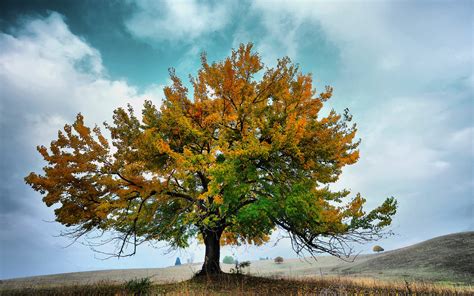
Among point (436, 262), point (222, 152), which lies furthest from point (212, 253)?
point (436, 262)

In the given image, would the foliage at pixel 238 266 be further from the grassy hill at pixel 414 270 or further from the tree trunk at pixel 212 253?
the grassy hill at pixel 414 270

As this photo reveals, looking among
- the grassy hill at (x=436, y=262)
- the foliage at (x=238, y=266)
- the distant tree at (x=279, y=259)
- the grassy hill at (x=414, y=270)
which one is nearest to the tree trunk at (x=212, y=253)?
the foliage at (x=238, y=266)

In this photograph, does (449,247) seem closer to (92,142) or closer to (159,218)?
(159,218)

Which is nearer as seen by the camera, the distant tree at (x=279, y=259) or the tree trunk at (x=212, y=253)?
the tree trunk at (x=212, y=253)

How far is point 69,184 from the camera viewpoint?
1160 centimetres

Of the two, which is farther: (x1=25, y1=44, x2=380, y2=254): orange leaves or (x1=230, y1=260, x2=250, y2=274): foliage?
(x1=230, y1=260, x2=250, y2=274): foliage

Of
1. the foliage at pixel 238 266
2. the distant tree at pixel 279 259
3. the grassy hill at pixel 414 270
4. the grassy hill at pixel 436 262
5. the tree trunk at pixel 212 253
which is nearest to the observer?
the tree trunk at pixel 212 253

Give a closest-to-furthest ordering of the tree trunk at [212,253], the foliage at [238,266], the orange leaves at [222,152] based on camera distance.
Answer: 1. the orange leaves at [222,152]
2. the tree trunk at [212,253]
3. the foliage at [238,266]

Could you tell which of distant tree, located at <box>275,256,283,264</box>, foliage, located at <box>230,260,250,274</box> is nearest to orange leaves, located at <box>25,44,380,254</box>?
foliage, located at <box>230,260,250,274</box>

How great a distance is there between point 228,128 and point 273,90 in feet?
8.85

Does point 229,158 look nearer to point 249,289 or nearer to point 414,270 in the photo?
point 249,289

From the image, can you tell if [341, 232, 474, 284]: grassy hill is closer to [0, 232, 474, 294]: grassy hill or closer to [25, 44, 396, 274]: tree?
[0, 232, 474, 294]: grassy hill

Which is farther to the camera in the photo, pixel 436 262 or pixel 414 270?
pixel 436 262

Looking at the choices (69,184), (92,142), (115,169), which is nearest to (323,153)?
(115,169)
